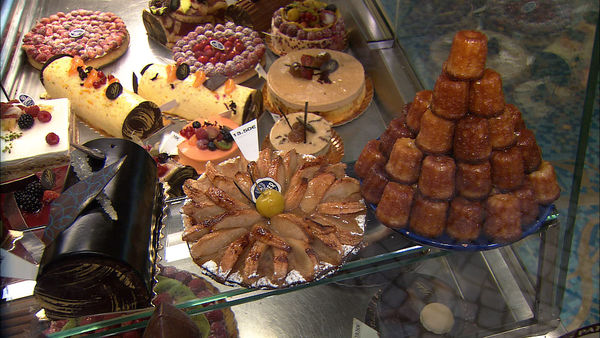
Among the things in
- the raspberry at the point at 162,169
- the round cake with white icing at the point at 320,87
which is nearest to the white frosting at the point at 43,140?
the raspberry at the point at 162,169

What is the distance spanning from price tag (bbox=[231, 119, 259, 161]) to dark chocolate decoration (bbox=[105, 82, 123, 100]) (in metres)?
1.67

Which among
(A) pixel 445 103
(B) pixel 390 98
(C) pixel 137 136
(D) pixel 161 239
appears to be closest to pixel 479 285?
(A) pixel 445 103

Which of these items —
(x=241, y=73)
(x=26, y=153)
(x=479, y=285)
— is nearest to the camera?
(x=479, y=285)

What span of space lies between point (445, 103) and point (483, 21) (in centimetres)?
127

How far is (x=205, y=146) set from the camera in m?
3.36

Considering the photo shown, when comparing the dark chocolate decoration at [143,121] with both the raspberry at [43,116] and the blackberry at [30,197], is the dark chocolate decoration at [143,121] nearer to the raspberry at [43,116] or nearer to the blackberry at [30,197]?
the raspberry at [43,116]

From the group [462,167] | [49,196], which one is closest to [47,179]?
[49,196]

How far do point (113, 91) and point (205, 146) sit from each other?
0.90m

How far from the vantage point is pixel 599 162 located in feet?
5.38

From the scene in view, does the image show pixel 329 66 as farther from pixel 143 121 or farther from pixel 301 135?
pixel 143 121

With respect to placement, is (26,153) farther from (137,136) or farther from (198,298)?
(198,298)

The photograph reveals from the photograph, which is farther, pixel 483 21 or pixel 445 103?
pixel 483 21

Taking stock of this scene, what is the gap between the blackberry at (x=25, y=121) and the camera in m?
3.23

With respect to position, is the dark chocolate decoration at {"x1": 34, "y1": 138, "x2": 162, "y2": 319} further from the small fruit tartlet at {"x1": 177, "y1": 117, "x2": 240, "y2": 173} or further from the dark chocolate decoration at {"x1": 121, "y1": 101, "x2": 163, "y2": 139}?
the dark chocolate decoration at {"x1": 121, "y1": 101, "x2": 163, "y2": 139}
